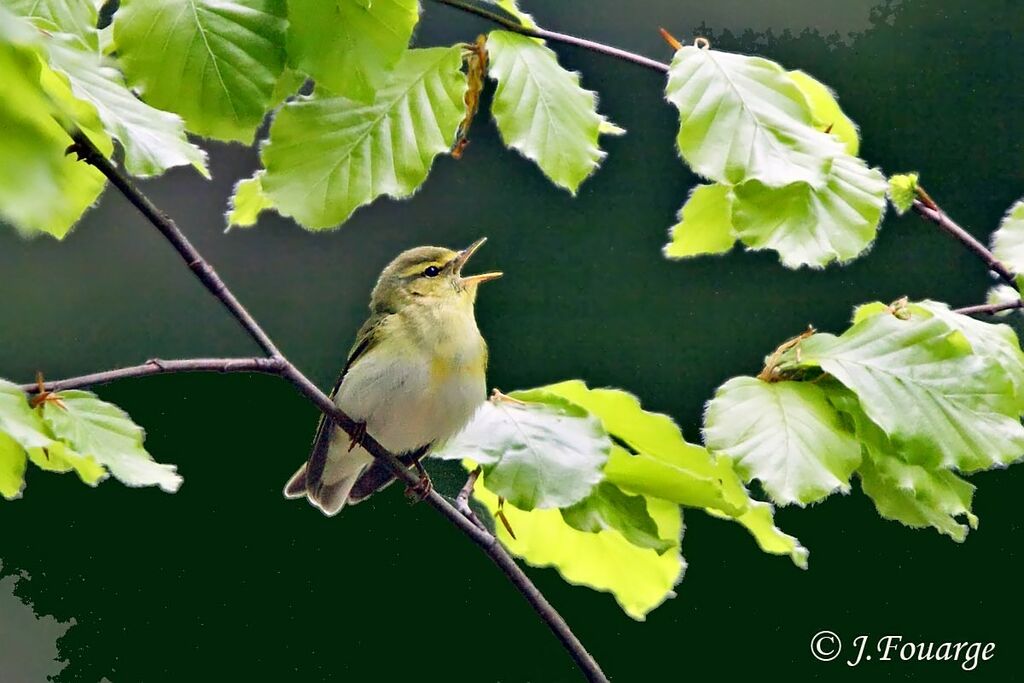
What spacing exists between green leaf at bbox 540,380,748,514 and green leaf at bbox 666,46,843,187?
172mm

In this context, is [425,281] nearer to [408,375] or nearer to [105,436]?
[408,375]

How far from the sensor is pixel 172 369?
0.76 metres

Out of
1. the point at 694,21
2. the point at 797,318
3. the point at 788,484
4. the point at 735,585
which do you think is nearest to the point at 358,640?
the point at 735,585

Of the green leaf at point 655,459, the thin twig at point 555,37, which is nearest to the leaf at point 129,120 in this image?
the thin twig at point 555,37

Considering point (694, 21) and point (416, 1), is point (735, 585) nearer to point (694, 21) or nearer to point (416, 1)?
point (694, 21)

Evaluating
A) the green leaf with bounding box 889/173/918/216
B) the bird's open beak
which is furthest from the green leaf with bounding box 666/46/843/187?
the bird's open beak

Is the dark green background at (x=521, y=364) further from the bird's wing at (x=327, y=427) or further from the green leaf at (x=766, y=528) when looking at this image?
the green leaf at (x=766, y=528)

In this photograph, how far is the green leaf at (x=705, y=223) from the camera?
1.04 meters

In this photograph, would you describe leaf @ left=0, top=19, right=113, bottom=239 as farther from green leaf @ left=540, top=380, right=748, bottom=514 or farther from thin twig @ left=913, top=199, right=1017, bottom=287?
thin twig @ left=913, top=199, right=1017, bottom=287

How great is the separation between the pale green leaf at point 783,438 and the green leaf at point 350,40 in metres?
0.33

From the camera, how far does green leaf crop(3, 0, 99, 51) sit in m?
0.73

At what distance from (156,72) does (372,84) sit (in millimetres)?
130

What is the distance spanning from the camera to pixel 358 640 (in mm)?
3418

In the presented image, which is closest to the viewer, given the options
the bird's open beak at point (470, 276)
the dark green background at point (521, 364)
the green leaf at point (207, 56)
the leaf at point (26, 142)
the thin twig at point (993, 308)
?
the leaf at point (26, 142)
